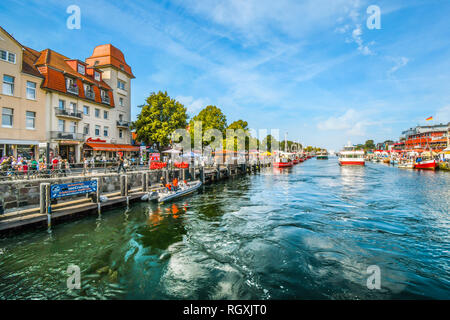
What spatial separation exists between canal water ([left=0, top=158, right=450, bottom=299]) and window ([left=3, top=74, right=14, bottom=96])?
Answer: 19.1 m

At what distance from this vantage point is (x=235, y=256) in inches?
314

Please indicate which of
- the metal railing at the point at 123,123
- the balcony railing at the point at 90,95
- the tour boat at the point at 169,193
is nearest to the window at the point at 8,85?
the balcony railing at the point at 90,95

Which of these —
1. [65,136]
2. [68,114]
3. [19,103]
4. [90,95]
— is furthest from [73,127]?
[19,103]

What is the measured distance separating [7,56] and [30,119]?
6.23 m

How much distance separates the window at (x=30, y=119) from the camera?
2325cm

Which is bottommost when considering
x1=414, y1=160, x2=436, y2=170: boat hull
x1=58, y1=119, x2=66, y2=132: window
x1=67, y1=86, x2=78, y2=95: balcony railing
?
x1=414, y1=160, x2=436, y2=170: boat hull

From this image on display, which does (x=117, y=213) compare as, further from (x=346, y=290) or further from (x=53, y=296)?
(x=346, y=290)

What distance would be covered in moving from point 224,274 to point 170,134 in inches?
1241

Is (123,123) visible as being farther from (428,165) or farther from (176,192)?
(428,165)

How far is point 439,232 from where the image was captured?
1031cm

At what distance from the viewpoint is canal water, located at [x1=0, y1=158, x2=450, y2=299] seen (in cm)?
598

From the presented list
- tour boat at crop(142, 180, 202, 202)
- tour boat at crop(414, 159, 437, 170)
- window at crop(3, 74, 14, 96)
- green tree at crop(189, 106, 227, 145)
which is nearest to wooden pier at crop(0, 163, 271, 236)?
tour boat at crop(142, 180, 202, 202)

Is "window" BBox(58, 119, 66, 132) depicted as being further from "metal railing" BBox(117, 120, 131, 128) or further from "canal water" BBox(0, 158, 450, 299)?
"canal water" BBox(0, 158, 450, 299)
